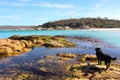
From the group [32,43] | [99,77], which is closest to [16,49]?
[32,43]

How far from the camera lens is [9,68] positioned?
20.7 m

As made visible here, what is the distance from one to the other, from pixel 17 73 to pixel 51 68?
131 inches

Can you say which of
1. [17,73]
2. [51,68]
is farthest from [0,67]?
[51,68]

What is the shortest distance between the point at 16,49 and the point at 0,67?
37.7ft

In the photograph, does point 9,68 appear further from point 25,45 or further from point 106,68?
point 25,45

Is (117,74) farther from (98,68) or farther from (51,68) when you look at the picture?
(51,68)

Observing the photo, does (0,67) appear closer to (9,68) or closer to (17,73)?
(9,68)

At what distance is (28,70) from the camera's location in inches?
773

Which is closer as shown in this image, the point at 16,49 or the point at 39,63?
the point at 39,63

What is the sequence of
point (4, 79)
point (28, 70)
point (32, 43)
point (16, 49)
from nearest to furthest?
point (4, 79), point (28, 70), point (16, 49), point (32, 43)

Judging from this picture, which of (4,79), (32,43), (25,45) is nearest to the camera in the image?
(4,79)

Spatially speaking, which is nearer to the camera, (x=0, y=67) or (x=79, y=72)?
(x=79, y=72)

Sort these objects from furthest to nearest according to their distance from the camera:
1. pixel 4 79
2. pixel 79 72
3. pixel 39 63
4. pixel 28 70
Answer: pixel 39 63 → pixel 28 70 → pixel 79 72 → pixel 4 79

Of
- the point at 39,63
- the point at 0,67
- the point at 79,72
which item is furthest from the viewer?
the point at 39,63
